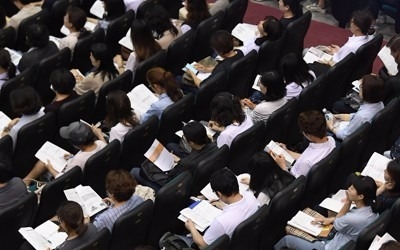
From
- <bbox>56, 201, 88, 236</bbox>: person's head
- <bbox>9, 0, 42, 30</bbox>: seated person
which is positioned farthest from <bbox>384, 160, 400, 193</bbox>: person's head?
<bbox>9, 0, 42, 30</bbox>: seated person

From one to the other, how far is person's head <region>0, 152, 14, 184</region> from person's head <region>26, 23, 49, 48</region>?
2415mm

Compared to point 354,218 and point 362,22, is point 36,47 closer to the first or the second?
point 362,22

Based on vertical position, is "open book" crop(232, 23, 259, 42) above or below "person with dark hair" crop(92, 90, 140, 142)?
below

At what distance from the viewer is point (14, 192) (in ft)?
21.7

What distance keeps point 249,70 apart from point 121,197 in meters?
2.76

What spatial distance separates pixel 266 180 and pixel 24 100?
7.66 feet

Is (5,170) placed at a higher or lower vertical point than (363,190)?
higher

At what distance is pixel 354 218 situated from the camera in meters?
6.20

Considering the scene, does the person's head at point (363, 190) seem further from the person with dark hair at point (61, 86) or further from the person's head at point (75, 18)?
the person's head at point (75, 18)

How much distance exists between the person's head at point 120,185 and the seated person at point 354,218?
1317 millimetres

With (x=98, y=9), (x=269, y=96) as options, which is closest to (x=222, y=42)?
(x=269, y=96)

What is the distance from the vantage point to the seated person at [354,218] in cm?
618

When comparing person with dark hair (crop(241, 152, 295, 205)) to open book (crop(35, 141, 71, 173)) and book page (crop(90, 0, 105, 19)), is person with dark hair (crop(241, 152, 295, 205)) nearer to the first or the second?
open book (crop(35, 141, 71, 173))

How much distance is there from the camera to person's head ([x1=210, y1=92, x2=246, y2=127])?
7391mm
